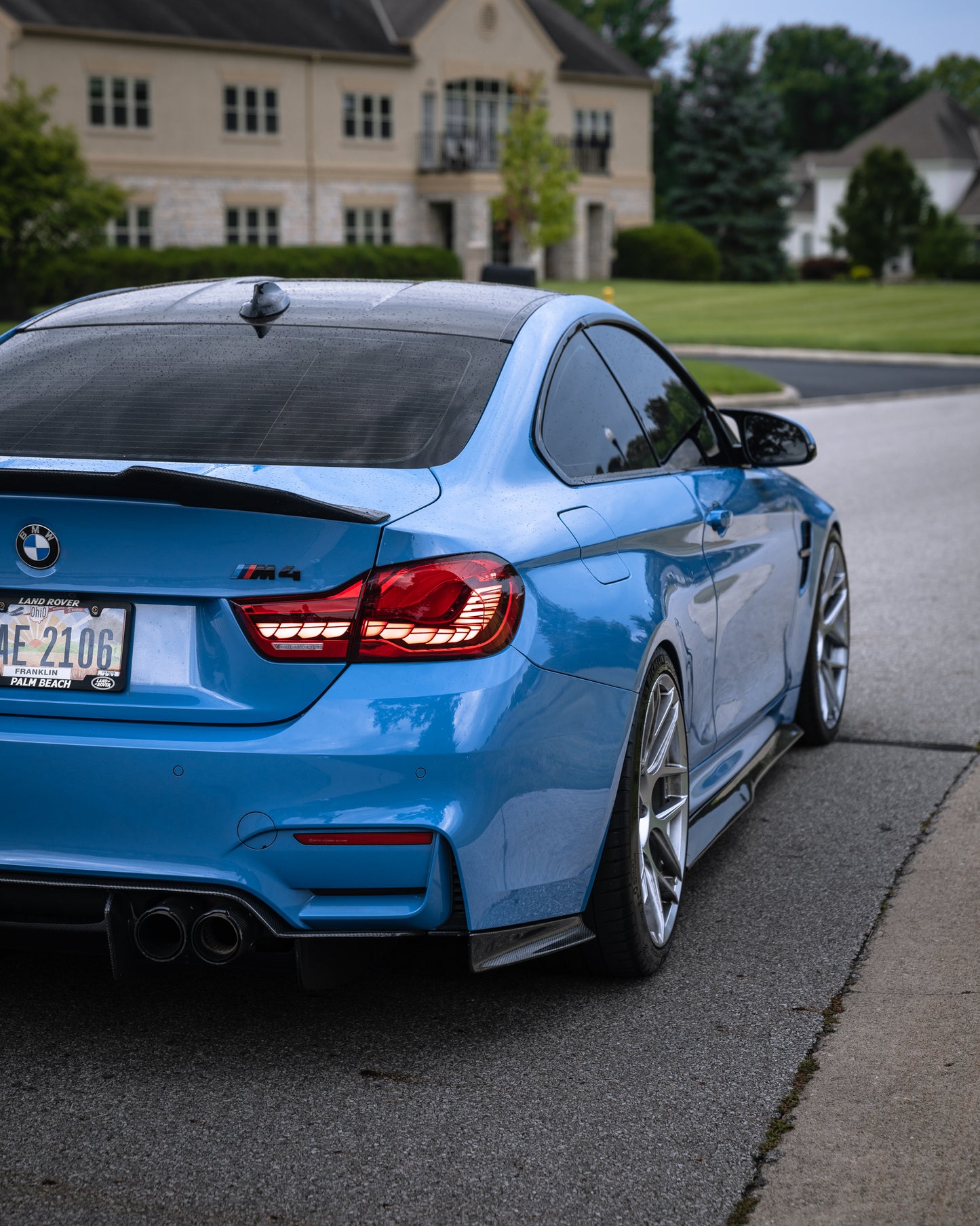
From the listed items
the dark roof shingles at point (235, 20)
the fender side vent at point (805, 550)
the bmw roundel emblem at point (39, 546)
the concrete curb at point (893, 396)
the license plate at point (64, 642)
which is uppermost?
the dark roof shingles at point (235, 20)

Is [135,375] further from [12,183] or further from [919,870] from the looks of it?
[12,183]

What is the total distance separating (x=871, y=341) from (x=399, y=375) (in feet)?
114

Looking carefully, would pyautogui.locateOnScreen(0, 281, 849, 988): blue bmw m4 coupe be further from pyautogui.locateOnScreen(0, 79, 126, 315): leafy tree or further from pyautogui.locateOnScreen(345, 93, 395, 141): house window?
pyautogui.locateOnScreen(345, 93, 395, 141): house window

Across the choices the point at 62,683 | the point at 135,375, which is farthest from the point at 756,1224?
the point at 135,375

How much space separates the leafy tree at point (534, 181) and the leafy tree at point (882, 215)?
2262 centimetres

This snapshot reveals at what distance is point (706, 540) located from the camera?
4.63 meters

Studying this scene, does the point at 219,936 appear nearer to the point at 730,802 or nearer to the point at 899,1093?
the point at 899,1093

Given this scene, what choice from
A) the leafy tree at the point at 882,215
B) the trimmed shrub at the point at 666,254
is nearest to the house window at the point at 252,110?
the trimmed shrub at the point at 666,254

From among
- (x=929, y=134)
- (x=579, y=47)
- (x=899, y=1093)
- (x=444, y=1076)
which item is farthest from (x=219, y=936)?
(x=929, y=134)

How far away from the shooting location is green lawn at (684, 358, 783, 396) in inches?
919

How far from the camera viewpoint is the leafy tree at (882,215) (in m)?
71.9

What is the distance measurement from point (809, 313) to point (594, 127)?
18.0 meters

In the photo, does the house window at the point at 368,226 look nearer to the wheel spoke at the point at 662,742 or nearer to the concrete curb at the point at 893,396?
the concrete curb at the point at 893,396

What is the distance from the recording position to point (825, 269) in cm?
7644
